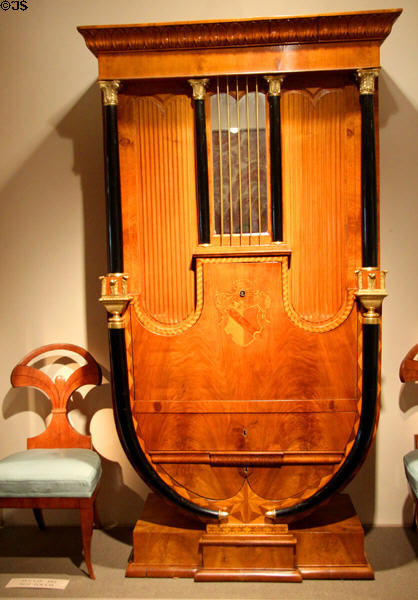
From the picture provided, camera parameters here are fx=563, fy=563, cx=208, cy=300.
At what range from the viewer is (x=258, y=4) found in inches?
110

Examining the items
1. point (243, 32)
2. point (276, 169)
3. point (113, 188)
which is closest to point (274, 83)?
point (243, 32)

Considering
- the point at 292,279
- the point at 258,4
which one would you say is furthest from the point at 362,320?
the point at 258,4

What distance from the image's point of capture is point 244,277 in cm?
234

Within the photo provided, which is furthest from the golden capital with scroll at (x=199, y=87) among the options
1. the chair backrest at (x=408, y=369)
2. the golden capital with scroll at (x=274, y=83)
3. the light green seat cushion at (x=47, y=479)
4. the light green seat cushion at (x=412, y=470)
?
the light green seat cushion at (x=412, y=470)

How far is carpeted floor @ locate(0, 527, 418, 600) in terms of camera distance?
92.3 inches

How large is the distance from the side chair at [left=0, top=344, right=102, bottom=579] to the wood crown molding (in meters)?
1.46

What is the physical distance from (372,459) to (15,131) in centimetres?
253

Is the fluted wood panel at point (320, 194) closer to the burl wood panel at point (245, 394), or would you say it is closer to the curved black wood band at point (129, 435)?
the burl wood panel at point (245, 394)

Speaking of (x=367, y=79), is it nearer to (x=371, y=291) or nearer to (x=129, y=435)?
(x=371, y=291)

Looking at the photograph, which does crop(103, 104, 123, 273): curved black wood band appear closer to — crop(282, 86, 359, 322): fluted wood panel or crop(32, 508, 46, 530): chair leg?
crop(282, 86, 359, 322): fluted wood panel

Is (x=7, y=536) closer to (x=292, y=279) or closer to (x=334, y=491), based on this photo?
(x=334, y=491)

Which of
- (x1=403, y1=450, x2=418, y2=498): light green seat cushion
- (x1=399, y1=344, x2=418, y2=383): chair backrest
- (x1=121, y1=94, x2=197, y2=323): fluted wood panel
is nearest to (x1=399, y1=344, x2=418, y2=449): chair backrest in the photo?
(x1=399, y1=344, x2=418, y2=383): chair backrest

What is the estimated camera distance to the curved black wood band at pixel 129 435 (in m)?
2.38

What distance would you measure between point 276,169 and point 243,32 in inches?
21.4
